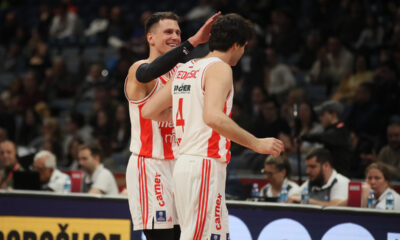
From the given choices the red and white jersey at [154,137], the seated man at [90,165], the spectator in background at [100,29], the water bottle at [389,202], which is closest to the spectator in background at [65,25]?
the spectator in background at [100,29]

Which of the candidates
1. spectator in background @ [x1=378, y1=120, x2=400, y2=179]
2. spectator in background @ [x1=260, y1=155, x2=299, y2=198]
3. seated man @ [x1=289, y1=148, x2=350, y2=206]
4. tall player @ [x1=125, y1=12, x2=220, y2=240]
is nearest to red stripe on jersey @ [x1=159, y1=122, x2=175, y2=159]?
tall player @ [x1=125, y1=12, x2=220, y2=240]

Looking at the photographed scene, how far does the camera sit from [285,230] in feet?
18.9

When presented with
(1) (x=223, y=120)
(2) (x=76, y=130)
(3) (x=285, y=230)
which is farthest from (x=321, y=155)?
(2) (x=76, y=130)

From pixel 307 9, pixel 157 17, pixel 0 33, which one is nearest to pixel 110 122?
pixel 307 9

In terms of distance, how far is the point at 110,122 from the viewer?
12297 millimetres

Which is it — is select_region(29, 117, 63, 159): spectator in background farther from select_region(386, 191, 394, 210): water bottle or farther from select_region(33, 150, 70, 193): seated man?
select_region(386, 191, 394, 210): water bottle

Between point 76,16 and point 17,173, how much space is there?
8943mm

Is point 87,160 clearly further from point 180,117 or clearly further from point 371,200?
point 180,117

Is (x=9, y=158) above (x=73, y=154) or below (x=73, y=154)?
below

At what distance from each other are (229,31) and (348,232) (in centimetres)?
238

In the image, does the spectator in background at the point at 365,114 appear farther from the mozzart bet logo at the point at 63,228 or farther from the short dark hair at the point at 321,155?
the mozzart bet logo at the point at 63,228

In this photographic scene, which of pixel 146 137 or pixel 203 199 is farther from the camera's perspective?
pixel 146 137

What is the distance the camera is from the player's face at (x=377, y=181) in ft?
22.1

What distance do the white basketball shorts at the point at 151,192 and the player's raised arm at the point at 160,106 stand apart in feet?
1.41
